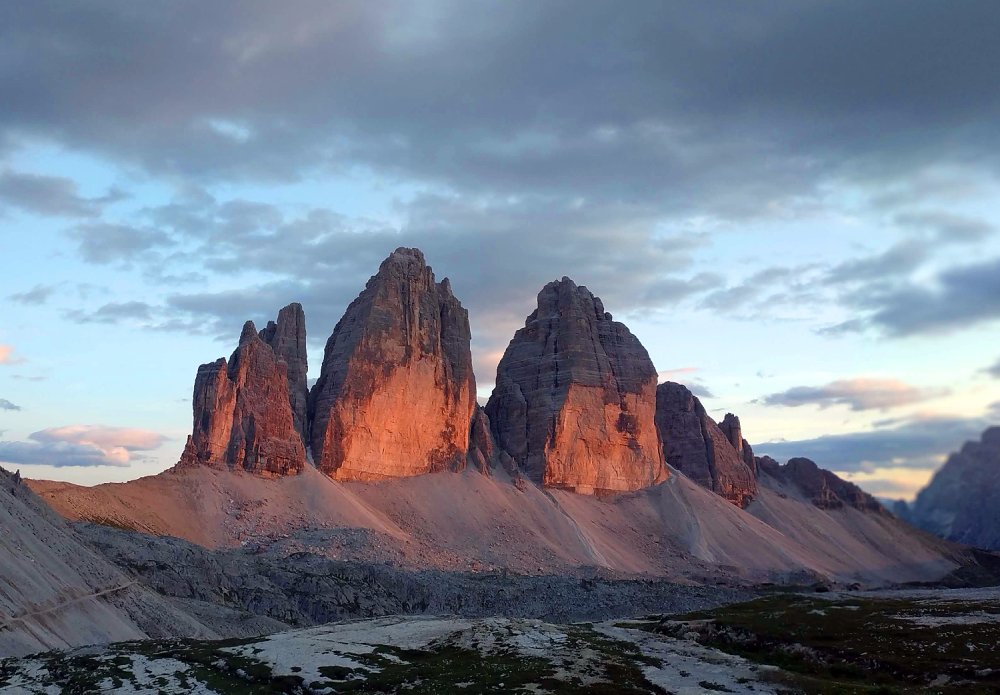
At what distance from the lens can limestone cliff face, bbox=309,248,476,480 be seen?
13625 centimetres

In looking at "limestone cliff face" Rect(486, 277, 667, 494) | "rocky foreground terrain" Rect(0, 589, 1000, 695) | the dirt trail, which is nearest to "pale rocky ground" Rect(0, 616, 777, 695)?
"rocky foreground terrain" Rect(0, 589, 1000, 695)

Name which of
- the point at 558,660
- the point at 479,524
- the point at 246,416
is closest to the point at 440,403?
the point at 479,524

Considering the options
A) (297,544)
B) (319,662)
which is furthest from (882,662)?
(297,544)

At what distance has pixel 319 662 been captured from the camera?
146 ft

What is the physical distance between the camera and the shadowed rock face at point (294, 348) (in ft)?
456

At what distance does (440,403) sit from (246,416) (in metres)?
34.4

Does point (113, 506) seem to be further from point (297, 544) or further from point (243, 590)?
point (243, 590)

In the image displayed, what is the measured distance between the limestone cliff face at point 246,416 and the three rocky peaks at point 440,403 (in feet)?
0.60

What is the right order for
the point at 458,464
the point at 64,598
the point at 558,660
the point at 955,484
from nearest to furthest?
the point at 955,484 < the point at 558,660 < the point at 64,598 < the point at 458,464

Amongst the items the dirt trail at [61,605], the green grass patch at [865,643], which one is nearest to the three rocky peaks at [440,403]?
the dirt trail at [61,605]

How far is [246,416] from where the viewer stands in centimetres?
12488

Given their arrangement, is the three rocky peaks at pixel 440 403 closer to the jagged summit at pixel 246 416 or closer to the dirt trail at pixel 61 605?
the jagged summit at pixel 246 416

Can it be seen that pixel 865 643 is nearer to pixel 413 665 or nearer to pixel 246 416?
pixel 413 665

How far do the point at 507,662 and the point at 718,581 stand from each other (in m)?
93.0
